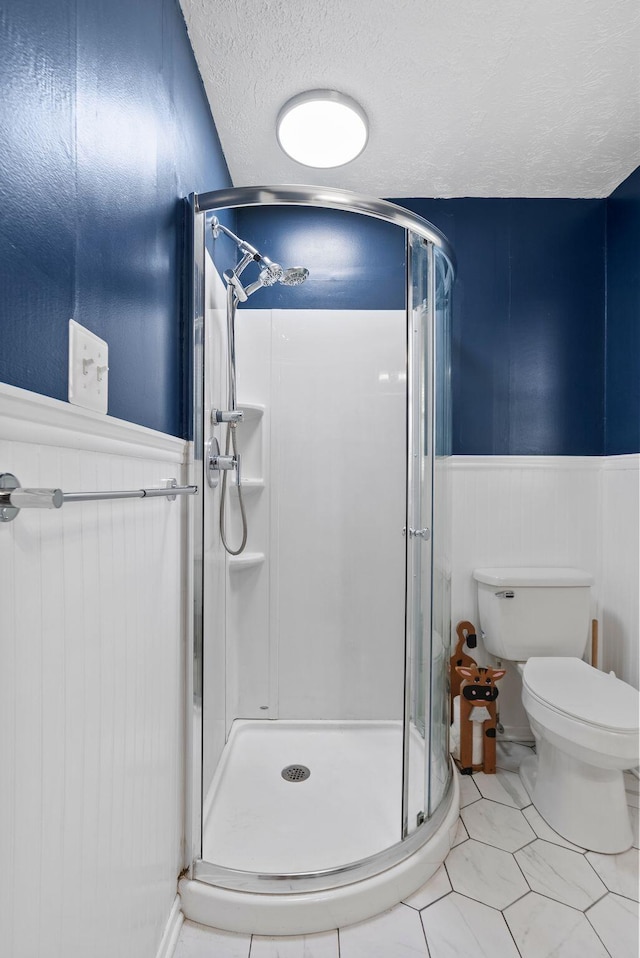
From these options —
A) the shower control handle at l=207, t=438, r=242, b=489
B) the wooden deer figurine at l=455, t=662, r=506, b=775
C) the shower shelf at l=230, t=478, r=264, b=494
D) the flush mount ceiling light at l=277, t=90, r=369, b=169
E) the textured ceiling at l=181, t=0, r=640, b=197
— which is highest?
the textured ceiling at l=181, t=0, r=640, b=197

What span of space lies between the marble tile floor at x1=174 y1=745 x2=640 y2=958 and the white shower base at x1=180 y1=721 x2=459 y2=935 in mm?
A: 36

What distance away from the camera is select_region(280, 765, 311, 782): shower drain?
173 cm

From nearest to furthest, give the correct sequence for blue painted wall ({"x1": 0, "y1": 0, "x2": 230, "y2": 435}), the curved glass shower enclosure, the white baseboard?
blue painted wall ({"x1": 0, "y1": 0, "x2": 230, "y2": 435}) < the white baseboard < the curved glass shower enclosure

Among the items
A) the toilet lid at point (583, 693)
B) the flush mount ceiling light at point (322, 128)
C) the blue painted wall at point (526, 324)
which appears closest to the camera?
the toilet lid at point (583, 693)

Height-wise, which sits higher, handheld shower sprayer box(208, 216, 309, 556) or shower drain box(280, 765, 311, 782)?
handheld shower sprayer box(208, 216, 309, 556)

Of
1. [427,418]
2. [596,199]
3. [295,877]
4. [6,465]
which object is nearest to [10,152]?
[6,465]

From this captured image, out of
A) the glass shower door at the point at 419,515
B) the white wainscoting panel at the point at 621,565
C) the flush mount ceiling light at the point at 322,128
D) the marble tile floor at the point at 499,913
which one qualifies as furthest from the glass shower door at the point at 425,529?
the white wainscoting panel at the point at 621,565

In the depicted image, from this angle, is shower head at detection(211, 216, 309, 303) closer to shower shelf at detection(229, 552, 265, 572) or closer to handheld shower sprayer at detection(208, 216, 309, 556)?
handheld shower sprayer at detection(208, 216, 309, 556)

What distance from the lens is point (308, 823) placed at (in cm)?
151

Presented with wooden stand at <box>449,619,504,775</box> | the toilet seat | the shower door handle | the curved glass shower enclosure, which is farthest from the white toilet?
the shower door handle

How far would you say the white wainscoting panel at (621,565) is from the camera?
6.55 feet

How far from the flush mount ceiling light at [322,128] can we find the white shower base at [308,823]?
203 cm

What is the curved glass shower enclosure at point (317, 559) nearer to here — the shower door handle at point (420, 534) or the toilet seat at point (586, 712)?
the shower door handle at point (420, 534)

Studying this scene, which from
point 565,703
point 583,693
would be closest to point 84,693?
point 565,703
